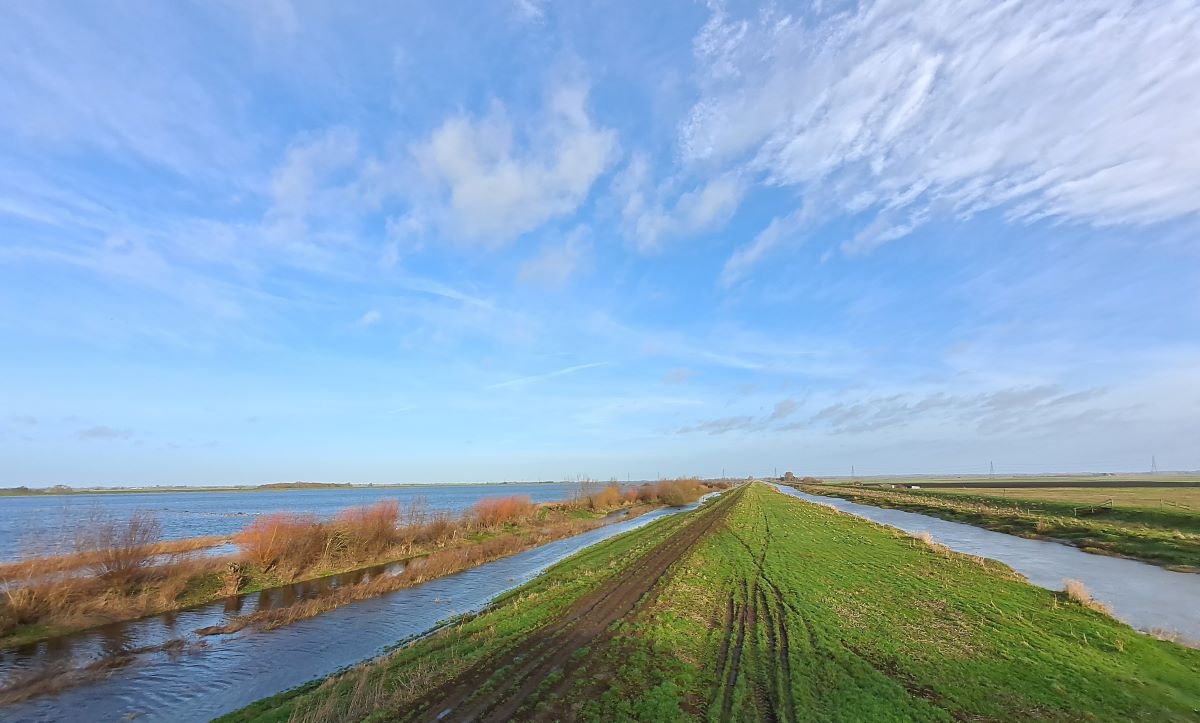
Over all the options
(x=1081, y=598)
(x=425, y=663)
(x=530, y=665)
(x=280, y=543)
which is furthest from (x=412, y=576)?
(x=1081, y=598)

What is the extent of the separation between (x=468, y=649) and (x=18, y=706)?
445 inches

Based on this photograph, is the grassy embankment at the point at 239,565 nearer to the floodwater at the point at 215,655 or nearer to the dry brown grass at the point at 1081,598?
the floodwater at the point at 215,655

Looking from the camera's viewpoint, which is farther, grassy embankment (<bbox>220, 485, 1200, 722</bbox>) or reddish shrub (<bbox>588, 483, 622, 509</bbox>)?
reddish shrub (<bbox>588, 483, 622, 509</bbox>)

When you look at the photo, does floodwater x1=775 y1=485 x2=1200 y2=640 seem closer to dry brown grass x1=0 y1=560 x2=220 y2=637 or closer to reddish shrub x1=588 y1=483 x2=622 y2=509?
dry brown grass x1=0 y1=560 x2=220 y2=637

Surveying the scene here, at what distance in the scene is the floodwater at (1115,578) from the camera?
1991 cm

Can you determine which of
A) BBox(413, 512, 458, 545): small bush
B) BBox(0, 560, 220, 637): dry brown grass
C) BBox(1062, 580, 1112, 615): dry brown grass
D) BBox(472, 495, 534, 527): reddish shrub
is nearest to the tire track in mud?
BBox(1062, 580, 1112, 615): dry brown grass

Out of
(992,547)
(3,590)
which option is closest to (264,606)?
(3,590)

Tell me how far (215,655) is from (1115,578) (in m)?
41.5

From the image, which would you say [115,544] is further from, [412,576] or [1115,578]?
[1115,578]

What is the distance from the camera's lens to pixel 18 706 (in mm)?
13523

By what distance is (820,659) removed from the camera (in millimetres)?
13688

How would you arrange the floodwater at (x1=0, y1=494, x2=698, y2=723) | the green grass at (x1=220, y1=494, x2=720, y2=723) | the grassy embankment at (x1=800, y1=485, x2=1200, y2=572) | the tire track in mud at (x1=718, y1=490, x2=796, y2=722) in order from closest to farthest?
the tire track in mud at (x1=718, y1=490, x2=796, y2=722)
the green grass at (x1=220, y1=494, x2=720, y2=723)
the floodwater at (x1=0, y1=494, x2=698, y2=723)
the grassy embankment at (x1=800, y1=485, x2=1200, y2=572)

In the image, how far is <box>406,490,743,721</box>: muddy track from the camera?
11016mm

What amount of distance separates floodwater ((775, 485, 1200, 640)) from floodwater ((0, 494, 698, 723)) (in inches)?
1037
